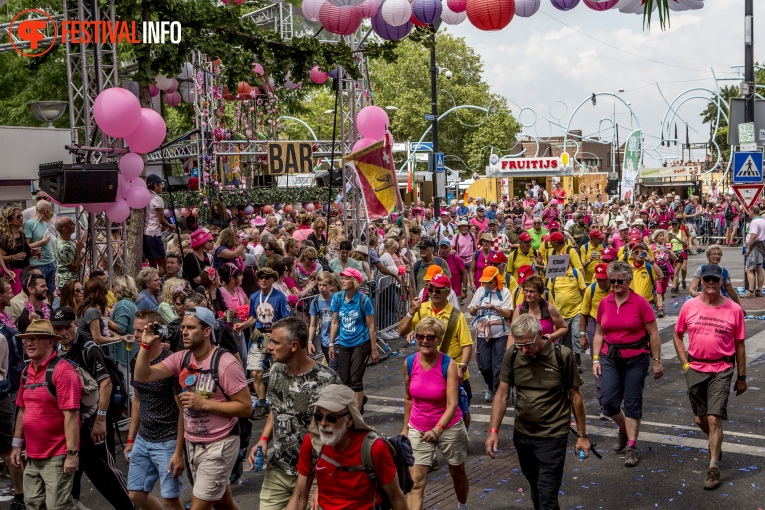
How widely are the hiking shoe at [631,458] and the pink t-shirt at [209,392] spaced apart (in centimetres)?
408

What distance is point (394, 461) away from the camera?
4.78 m

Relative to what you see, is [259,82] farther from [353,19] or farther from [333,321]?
[333,321]

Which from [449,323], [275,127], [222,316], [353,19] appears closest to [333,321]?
[222,316]

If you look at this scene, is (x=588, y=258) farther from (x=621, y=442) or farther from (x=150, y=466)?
(x=150, y=466)

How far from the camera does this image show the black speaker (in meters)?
10.8

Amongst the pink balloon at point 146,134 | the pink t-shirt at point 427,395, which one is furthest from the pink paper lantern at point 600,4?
the pink t-shirt at point 427,395

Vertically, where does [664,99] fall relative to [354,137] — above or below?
above

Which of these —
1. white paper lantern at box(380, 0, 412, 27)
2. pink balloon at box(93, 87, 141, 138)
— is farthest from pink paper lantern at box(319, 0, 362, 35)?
pink balloon at box(93, 87, 141, 138)

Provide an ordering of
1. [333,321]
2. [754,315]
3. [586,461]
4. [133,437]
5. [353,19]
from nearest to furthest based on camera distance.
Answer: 1. [133,437]
2. [586,461]
3. [333,321]
4. [353,19]
5. [754,315]

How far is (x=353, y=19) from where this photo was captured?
1244 cm

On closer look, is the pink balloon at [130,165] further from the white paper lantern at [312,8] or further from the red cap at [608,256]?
the red cap at [608,256]

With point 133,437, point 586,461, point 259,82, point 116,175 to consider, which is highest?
point 259,82

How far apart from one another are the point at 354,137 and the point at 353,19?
9.35ft

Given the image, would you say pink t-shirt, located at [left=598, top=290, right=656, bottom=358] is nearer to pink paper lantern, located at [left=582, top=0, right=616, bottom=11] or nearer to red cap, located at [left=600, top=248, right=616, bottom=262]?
red cap, located at [left=600, top=248, right=616, bottom=262]
